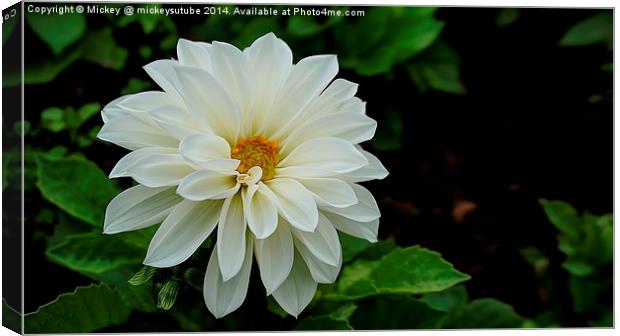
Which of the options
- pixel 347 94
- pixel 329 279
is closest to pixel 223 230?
pixel 329 279

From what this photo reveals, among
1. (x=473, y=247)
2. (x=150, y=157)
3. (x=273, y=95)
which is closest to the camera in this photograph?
(x=150, y=157)

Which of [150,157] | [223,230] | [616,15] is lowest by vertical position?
[223,230]

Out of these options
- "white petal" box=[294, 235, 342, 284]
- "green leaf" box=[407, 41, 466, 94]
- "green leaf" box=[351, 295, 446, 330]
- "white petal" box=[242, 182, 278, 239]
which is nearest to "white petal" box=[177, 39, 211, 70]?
"white petal" box=[242, 182, 278, 239]

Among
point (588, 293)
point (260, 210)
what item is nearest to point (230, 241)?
point (260, 210)

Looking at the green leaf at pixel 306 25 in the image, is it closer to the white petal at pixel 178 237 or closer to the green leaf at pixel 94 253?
the green leaf at pixel 94 253

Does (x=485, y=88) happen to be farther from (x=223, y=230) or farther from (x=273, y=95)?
(x=223, y=230)

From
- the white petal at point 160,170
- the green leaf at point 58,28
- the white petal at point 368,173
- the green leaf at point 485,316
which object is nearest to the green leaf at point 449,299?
the green leaf at point 485,316

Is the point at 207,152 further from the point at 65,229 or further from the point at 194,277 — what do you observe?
the point at 65,229
